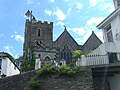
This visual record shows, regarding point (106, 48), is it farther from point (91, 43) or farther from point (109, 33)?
point (91, 43)

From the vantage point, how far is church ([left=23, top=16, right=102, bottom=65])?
38531mm

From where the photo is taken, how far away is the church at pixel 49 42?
38531 mm

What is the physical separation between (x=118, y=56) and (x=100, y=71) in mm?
2049

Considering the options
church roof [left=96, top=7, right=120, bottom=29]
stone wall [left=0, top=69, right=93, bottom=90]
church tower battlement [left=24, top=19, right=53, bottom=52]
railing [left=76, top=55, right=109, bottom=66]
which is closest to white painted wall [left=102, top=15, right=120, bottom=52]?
church roof [left=96, top=7, right=120, bottom=29]

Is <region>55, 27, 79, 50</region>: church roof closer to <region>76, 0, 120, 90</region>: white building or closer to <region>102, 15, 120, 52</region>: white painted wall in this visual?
<region>76, 0, 120, 90</region>: white building

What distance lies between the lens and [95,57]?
17.2 m

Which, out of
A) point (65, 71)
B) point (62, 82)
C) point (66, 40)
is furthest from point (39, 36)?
point (62, 82)

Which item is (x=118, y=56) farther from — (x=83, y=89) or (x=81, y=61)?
(x=83, y=89)

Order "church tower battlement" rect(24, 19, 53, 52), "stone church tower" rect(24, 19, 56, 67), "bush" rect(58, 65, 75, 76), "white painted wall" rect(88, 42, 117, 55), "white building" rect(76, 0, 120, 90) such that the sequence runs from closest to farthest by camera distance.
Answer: "bush" rect(58, 65, 75, 76)
"white building" rect(76, 0, 120, 90)
"white painted wall" rect(88, 42, 117, 55)
"stone church tower" rect(24, 19, 56, 67)
"church tower battlement" rect(24, 19, 53, 52)

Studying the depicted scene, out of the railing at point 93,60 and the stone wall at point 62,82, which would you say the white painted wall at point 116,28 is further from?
the stone wall at point 62,82

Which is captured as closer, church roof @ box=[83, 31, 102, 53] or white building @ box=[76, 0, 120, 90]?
white building @ box=[76, 0, 120, 90]

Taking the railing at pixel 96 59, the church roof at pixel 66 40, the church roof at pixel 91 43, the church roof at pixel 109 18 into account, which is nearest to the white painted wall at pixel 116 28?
the church roof at pixel 109 18

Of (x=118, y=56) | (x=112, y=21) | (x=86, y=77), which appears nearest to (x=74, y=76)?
(x=86, y=77)

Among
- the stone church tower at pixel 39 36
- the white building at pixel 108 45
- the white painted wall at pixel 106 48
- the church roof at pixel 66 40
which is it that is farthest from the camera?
the church roof at pixel 66 40
